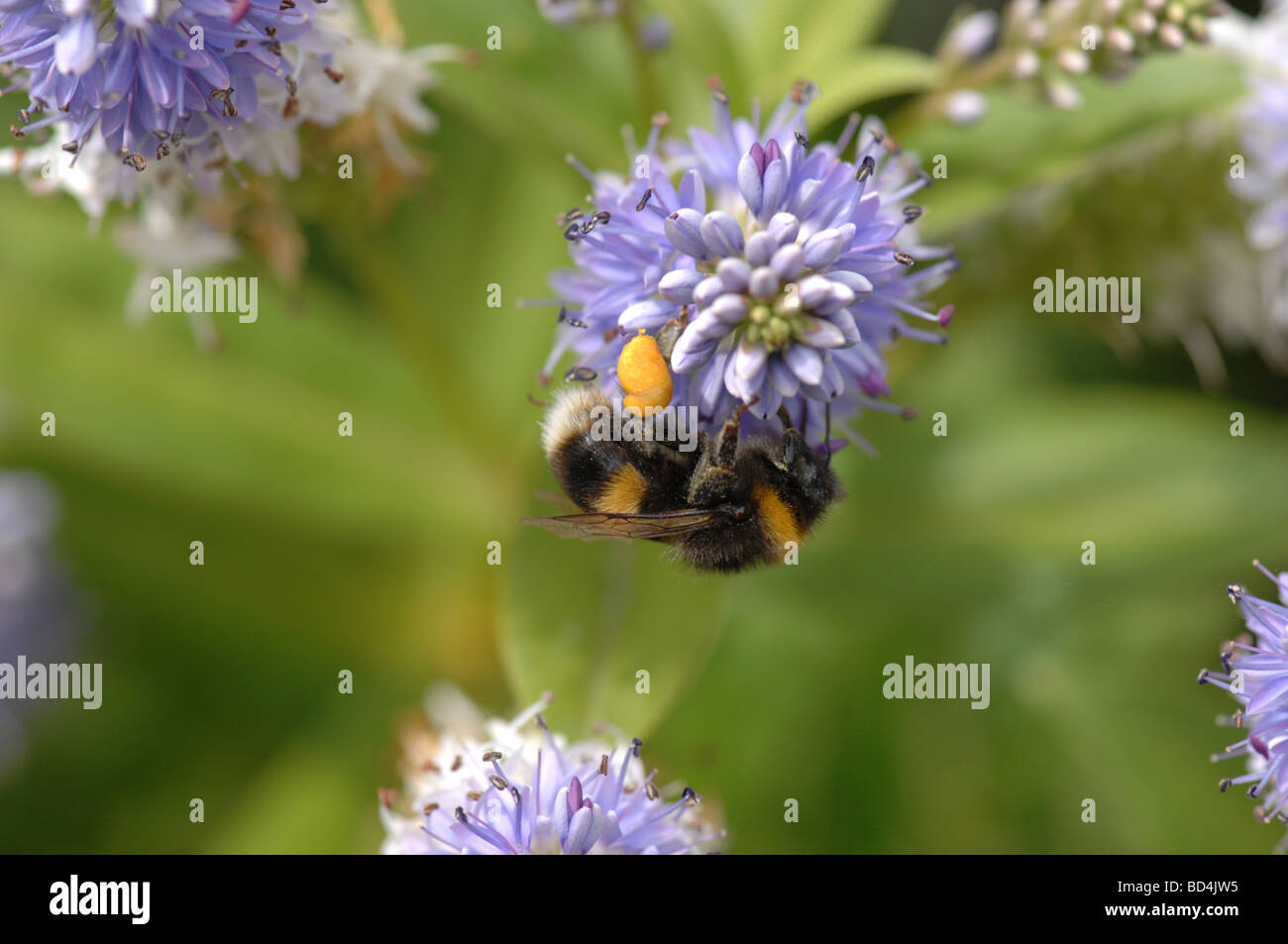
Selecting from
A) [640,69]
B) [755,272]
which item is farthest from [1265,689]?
[640,69]

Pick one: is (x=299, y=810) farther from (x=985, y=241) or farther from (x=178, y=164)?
(x=985, y=241)

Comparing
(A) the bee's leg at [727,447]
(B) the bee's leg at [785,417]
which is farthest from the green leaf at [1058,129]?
(A) the bee's leg at [727,447]

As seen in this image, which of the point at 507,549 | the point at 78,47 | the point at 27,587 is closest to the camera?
the point at 78,47

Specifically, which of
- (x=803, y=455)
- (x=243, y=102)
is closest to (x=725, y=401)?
(x=803, y=455)

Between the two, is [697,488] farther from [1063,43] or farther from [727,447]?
[1063,43]

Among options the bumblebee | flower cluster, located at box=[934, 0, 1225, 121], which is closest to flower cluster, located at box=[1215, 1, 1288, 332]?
flower cluster, located at box=[934, 0, 1225, 121]

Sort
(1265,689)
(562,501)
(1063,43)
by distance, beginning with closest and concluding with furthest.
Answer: (1265,689), (562,501), (1063,43)

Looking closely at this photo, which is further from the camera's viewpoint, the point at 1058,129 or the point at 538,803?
the point at 1058,129
